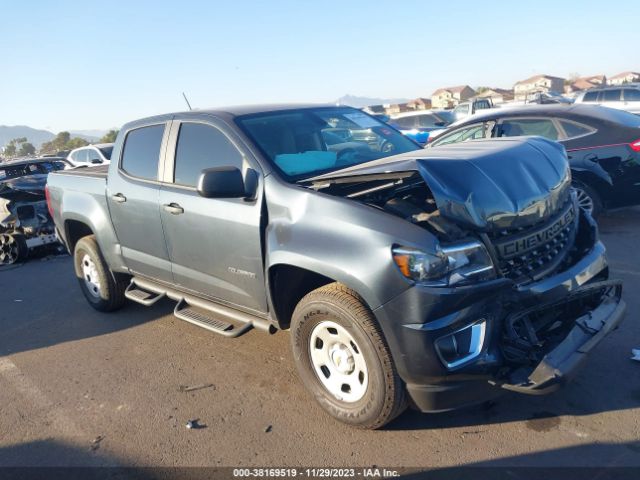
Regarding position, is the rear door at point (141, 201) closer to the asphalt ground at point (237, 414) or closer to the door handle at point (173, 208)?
the door handle at point (173, 208)

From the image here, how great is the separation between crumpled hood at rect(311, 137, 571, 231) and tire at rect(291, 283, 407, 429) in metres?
0.73

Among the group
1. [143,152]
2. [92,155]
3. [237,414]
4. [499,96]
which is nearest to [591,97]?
[92,155]

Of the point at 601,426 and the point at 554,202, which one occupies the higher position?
the point at 554,202

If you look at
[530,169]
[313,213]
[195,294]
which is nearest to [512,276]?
[530,169]

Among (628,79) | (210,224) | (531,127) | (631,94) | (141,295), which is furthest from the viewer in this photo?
(628,79)

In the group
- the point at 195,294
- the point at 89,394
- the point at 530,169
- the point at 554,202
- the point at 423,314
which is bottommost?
the point at 89,394

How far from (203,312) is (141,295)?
85 centimetres

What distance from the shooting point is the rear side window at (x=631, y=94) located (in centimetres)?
1862

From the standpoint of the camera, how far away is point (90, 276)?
18.6 feet

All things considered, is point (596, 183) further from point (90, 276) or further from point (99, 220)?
point (90, 276)

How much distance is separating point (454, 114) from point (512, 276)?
1925 centimetres

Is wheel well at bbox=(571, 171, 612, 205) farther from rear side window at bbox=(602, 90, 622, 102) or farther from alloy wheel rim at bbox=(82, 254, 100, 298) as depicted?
rear side window at bbox=(602, 90, 622, 102)

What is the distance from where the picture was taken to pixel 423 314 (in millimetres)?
2627

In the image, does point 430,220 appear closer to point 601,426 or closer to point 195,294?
point 601,426
